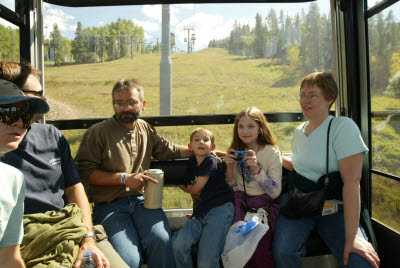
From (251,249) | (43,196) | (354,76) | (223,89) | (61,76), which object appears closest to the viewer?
(43,196)

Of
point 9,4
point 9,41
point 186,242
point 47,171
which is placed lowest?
point 186,242

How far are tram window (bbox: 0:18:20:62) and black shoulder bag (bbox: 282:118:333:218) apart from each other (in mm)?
2799

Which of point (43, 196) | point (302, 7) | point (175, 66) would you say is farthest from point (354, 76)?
point (43, 196)

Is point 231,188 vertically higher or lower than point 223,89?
lower

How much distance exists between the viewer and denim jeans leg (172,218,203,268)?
2324 mm

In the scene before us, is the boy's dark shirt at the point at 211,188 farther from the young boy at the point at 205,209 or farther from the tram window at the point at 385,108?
the tram window at the point at 385,108

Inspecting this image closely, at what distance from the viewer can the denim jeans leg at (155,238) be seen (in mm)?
A: 2336

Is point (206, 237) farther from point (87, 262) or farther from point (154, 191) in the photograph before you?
point (87, 262)

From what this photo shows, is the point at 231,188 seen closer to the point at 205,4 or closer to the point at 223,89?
the point at 223,89

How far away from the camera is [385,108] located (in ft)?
8.94

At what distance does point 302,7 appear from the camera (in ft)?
10.9

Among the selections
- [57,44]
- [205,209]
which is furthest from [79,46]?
[205,209]

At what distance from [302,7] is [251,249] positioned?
2.61 meters

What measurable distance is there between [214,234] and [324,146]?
112 centimetres
